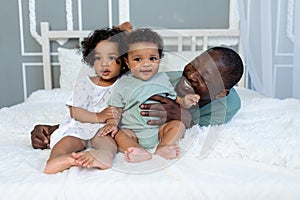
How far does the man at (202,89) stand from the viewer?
1135mm

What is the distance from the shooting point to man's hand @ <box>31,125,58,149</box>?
1.17 m

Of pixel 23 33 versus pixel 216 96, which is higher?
pixel 23 33

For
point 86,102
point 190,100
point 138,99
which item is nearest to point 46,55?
point 86,102

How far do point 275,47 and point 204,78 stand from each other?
3.36 ft

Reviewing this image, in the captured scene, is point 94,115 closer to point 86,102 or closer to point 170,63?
point 86,102

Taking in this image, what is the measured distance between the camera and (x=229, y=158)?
1017mm

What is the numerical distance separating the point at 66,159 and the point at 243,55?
1.75m

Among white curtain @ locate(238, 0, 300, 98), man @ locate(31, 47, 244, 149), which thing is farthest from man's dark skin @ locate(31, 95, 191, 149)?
white curtain @ locate(238, 0, 300, 98)

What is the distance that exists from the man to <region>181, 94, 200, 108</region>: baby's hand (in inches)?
0.9

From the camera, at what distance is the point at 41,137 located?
Answer: 1196mm

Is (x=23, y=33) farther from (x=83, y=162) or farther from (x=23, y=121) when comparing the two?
(x=83, y=162)

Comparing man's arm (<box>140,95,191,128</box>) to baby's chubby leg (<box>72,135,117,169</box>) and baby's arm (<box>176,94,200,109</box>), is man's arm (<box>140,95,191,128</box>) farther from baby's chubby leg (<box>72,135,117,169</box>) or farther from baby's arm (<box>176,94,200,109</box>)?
baby's chubby leg (<box>72,135,117,169</box>)

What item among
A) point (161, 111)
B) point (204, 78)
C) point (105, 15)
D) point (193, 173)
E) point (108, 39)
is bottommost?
point (193, 173)

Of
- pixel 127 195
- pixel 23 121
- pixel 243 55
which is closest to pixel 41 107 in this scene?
pixel 23 121
